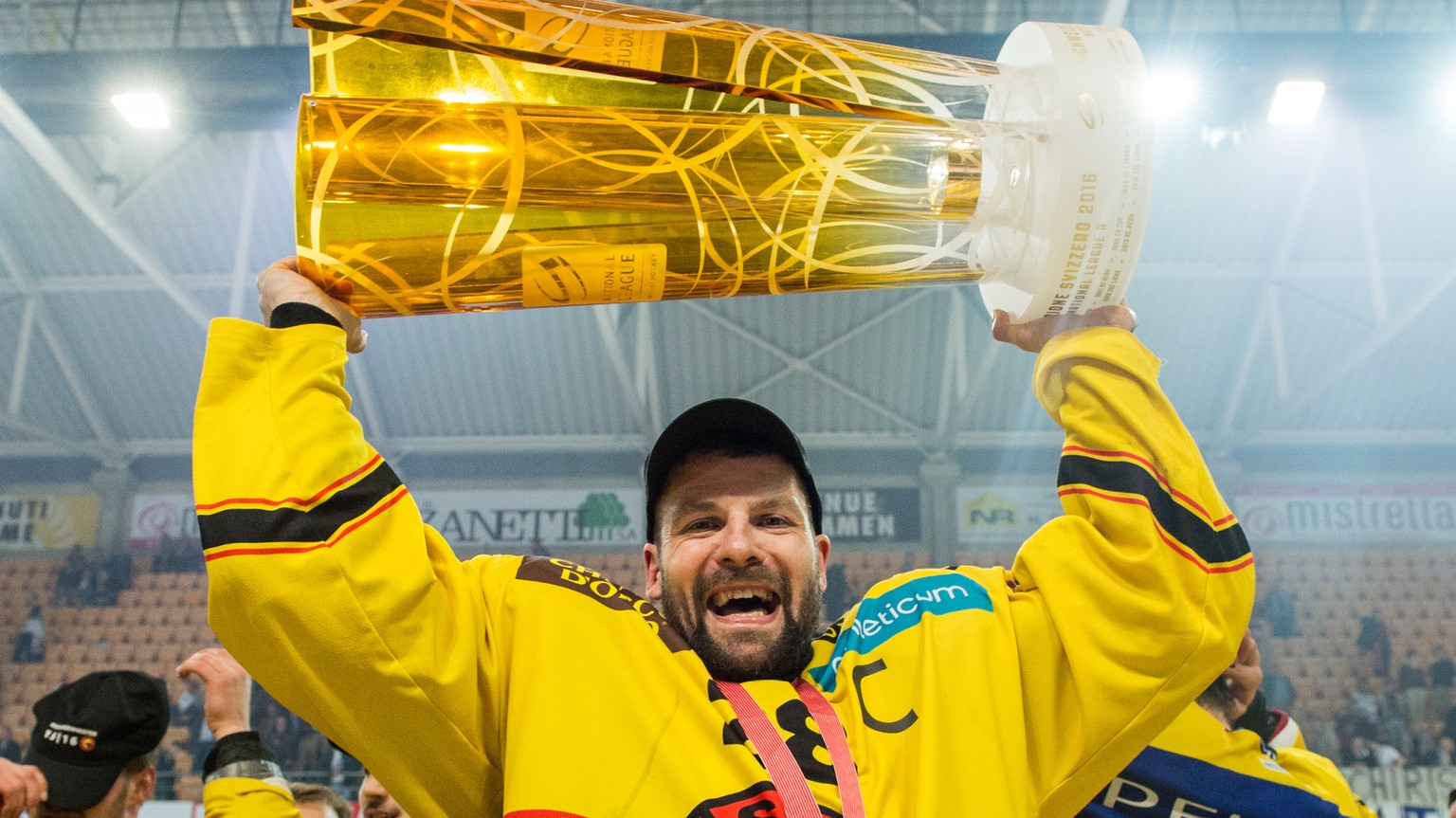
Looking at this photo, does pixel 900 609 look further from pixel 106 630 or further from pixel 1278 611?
pixel 106 630

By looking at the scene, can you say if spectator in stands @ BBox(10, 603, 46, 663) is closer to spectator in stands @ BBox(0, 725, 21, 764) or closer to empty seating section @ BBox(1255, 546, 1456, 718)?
spectator in stands @ BBox(0, 725, 21, 764)

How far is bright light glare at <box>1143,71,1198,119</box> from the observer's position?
6.78 m

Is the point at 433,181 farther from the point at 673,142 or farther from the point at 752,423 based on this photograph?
the point at 752,423

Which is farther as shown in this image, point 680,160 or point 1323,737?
point 1323,737

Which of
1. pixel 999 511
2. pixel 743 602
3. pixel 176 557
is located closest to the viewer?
pixel 743 602

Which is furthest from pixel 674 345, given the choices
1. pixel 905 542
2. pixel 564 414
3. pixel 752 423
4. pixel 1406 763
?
pixel 752 423

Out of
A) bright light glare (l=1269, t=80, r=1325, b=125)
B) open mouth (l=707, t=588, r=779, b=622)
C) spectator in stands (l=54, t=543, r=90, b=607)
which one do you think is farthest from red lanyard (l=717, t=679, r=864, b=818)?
spectator in stands (l=54, t=543, r=90, b=607)

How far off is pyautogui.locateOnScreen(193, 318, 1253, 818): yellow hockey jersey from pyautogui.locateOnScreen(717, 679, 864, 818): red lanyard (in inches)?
A: 0.6

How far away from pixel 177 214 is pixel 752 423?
1053cm

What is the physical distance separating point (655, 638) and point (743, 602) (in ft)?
0.62

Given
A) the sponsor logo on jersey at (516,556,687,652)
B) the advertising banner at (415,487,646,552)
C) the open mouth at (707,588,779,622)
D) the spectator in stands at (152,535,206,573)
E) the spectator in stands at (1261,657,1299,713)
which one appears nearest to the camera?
the sponsor logo on jersey at (516,556,687,652)

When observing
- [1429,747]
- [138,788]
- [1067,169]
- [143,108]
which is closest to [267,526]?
[1067,169]

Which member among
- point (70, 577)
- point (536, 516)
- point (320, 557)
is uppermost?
point (536, 516)

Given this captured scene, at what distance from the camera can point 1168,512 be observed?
120 cm
